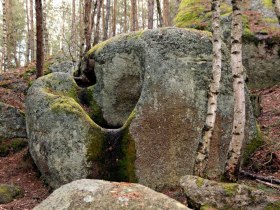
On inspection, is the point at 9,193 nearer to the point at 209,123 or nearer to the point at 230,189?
the point at 209,123

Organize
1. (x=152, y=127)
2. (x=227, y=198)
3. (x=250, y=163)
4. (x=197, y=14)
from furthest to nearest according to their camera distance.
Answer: (x=197, y=14)
(x=250, y=163)
(x=152, y=127)
(x=227, y=198)

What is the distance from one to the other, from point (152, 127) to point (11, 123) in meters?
6.24

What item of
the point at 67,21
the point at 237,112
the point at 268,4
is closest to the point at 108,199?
the point at 237,112

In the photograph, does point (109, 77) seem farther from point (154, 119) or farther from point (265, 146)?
point (265, 146)

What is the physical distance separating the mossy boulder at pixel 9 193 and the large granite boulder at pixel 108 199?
14.3 feet

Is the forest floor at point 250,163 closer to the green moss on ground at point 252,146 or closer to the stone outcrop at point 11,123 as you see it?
the green moss on ground at point 252,146

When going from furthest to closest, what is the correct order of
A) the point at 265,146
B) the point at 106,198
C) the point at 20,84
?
the point at 20,84 → the point at 265,146 → the point at 106,198

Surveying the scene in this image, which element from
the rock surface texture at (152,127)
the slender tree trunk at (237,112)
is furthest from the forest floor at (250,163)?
the slender tree trunk at (237,112)

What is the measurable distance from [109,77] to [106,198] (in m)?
7.25

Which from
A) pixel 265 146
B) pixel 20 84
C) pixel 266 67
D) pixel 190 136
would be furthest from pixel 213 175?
pixel 20 84

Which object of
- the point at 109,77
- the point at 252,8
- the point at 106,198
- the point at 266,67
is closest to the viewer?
the point at 106,198

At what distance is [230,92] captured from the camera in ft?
32.5

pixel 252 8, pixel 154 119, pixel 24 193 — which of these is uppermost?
pixel 252 8

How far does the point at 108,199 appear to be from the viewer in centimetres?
471
